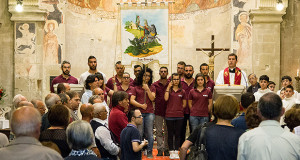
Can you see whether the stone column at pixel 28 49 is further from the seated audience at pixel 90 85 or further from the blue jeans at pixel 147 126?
the seated audience at pixel 90 85

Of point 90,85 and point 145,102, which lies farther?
point 145,102

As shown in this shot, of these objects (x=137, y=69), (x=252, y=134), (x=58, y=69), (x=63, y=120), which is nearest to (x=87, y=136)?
(x=63, y=120)

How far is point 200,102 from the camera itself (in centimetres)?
852

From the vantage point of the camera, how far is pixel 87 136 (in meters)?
3.78

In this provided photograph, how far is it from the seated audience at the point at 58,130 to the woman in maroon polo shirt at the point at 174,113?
14.3ft

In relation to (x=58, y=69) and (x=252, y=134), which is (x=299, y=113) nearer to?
(x=252, y=134)

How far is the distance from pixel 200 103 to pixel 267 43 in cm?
464

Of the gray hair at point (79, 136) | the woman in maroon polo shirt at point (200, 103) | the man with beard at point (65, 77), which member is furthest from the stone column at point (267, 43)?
the gray hair at point (79, 136)

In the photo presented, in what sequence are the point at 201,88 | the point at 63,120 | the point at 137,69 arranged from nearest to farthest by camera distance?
1. the point at 63,120
2. the point at 201,88
3. the point at 137,69

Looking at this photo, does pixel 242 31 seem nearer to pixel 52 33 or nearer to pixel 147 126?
pixel 147 126

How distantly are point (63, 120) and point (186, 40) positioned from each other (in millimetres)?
10960

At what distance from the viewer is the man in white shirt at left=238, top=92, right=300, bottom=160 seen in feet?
11.4

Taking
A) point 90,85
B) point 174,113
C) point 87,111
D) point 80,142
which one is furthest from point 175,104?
point 80,142

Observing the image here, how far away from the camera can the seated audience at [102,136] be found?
17.1 ft
